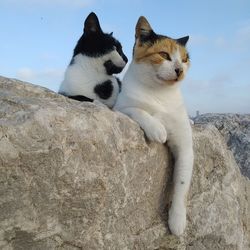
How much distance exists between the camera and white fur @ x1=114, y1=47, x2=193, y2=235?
3252mm

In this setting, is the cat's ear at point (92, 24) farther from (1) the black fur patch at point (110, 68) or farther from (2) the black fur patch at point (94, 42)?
(1) the black fur patch at point (110, 68)

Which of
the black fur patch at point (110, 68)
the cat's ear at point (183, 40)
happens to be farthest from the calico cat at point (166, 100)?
the black fur patch at point (110, 68)

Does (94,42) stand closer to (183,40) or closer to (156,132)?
(183,40)

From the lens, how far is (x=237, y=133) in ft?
20.1

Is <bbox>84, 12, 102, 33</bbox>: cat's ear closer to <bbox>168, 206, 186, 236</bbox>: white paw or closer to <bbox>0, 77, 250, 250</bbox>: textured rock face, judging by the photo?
<bbox>0, 77, 250, 250</bbox>: textured rock face

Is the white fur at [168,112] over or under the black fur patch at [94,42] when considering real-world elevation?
under

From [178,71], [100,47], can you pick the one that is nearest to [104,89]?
[100,47]

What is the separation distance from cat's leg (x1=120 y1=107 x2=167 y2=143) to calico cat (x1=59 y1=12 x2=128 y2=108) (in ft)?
2.84

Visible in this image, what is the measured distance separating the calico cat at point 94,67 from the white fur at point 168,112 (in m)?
0.65

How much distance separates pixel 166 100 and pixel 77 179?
118 cm

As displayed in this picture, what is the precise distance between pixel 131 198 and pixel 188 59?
A: 1394 mm

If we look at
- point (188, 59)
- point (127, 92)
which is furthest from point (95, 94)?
point (188, 59)

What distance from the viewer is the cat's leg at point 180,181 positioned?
3.24 m

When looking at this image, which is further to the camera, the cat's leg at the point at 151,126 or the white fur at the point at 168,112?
the white fur at the point at 168,112
